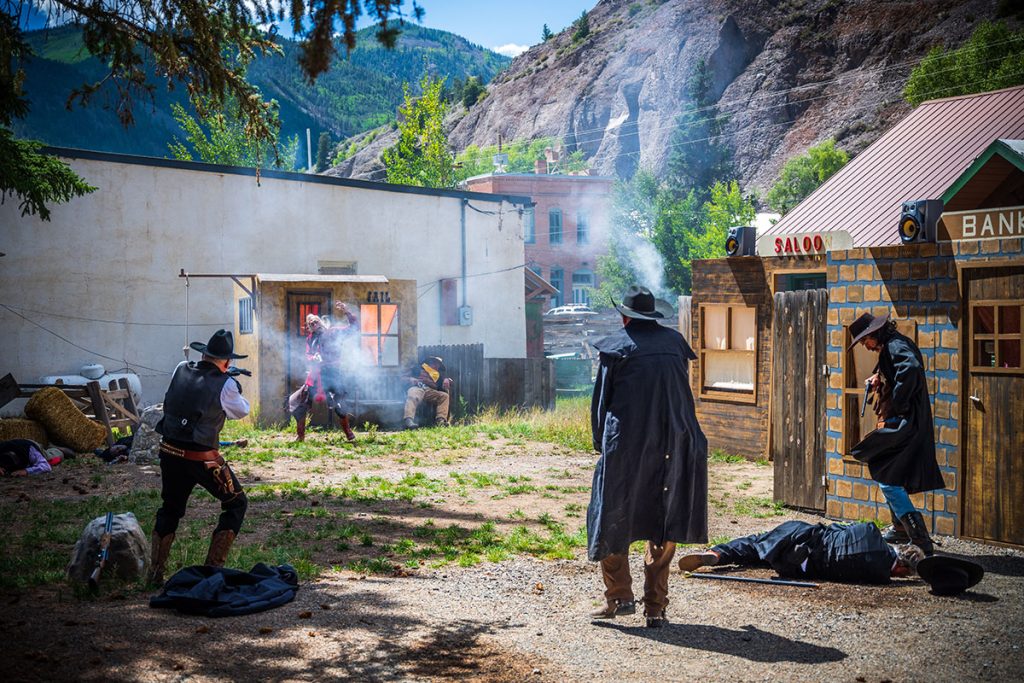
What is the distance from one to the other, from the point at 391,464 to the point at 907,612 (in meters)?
8.89

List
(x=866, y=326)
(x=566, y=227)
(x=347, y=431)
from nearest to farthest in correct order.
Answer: (x=866, y=326)
(x=347, y=431)
(x=566, y=227)

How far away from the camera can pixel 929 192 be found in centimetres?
1593

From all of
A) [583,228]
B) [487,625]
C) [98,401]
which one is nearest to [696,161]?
[583,228]

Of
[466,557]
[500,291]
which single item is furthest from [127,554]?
[500,291]

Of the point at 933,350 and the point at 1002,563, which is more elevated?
the point at 933,350

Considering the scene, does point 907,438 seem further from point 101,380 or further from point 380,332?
point 101,380

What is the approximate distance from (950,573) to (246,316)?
16006 millimetres

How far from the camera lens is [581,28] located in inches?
5271

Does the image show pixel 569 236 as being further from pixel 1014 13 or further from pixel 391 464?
pixel 391 464

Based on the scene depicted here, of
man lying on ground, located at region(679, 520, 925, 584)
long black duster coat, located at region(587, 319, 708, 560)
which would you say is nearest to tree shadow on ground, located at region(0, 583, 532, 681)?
long black duster coat, located at region(587, 319, 708, 560)

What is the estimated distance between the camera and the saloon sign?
557 inches

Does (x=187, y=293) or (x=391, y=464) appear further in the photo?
(x=187, y=293)

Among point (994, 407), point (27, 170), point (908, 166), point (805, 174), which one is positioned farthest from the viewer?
point (805, 174)

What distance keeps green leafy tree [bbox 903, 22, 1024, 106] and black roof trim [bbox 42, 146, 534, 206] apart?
28092 millimetres
